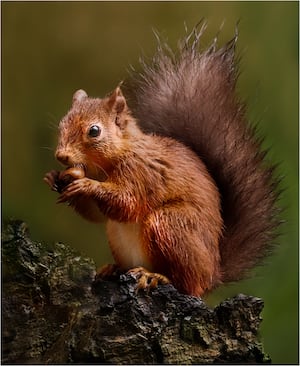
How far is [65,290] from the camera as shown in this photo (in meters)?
1.42

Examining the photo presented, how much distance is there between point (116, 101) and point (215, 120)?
0.25 meters

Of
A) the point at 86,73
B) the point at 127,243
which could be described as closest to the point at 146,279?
the point at 127,243

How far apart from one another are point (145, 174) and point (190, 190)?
98 mm

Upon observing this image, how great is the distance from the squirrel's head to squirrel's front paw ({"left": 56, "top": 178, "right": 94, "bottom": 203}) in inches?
1.4

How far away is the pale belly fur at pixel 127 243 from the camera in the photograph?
139 cm

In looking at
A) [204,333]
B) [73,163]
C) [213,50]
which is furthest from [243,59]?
[204,333]

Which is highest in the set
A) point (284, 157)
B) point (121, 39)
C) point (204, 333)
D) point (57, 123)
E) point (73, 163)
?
point (121, 39)

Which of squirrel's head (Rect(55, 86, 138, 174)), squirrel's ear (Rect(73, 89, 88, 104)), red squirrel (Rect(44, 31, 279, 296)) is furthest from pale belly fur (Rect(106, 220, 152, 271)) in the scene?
squirrel's ear (Rect(73, 89, 88, 104))

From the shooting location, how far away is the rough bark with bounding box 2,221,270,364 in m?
1.41

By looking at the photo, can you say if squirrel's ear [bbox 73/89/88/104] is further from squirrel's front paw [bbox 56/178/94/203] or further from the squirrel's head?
squirrel's front paw [bbox 56/178/94/203]

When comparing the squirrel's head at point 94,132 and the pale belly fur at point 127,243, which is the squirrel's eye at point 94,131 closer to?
the squirrel's head at point 94,132

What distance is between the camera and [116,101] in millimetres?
1391

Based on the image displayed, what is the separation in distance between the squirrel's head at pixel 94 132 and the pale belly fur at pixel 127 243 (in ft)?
0.37

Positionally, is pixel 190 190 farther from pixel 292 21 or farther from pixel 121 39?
pixel 292 21
